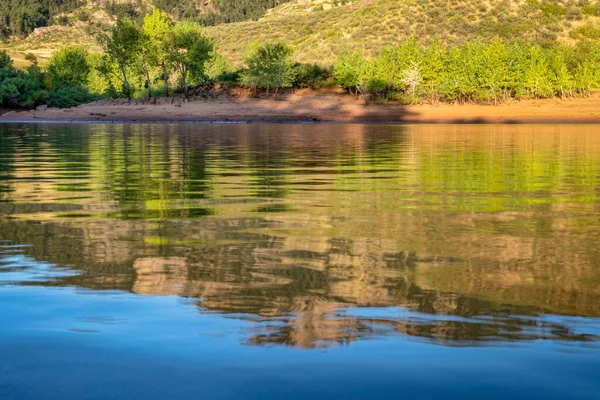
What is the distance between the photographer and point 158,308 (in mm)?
5512

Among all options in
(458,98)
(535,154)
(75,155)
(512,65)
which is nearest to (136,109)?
(458,98)

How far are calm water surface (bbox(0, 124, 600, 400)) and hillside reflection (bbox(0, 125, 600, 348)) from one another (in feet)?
0.10

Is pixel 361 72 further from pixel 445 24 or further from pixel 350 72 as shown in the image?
pixel 445 24

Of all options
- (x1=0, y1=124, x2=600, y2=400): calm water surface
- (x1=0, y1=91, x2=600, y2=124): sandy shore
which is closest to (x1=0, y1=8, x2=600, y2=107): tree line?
(x1=0, y1=91, x2=600, y2=124): sandy shore

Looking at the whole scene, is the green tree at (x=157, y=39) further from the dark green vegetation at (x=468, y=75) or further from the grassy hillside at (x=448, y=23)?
the grassy hillside at (x=448, y=23)

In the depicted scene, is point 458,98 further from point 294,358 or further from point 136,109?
point 294,358

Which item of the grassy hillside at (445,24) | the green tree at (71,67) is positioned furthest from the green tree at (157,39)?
the grassy hillside at (445,24)

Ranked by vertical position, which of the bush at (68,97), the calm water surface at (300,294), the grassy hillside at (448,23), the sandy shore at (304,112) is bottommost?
the calm water surface at (300,294)

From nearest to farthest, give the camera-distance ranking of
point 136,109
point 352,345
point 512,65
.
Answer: point 352,345 < point 136,109 < point 512,65

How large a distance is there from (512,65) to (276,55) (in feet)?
75.9

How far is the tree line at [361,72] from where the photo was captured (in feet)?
236

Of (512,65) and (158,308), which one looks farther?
(512,65)

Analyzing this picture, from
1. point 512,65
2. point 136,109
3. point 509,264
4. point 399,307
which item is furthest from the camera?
point 512,65

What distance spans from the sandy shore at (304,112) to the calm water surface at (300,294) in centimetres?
5193
